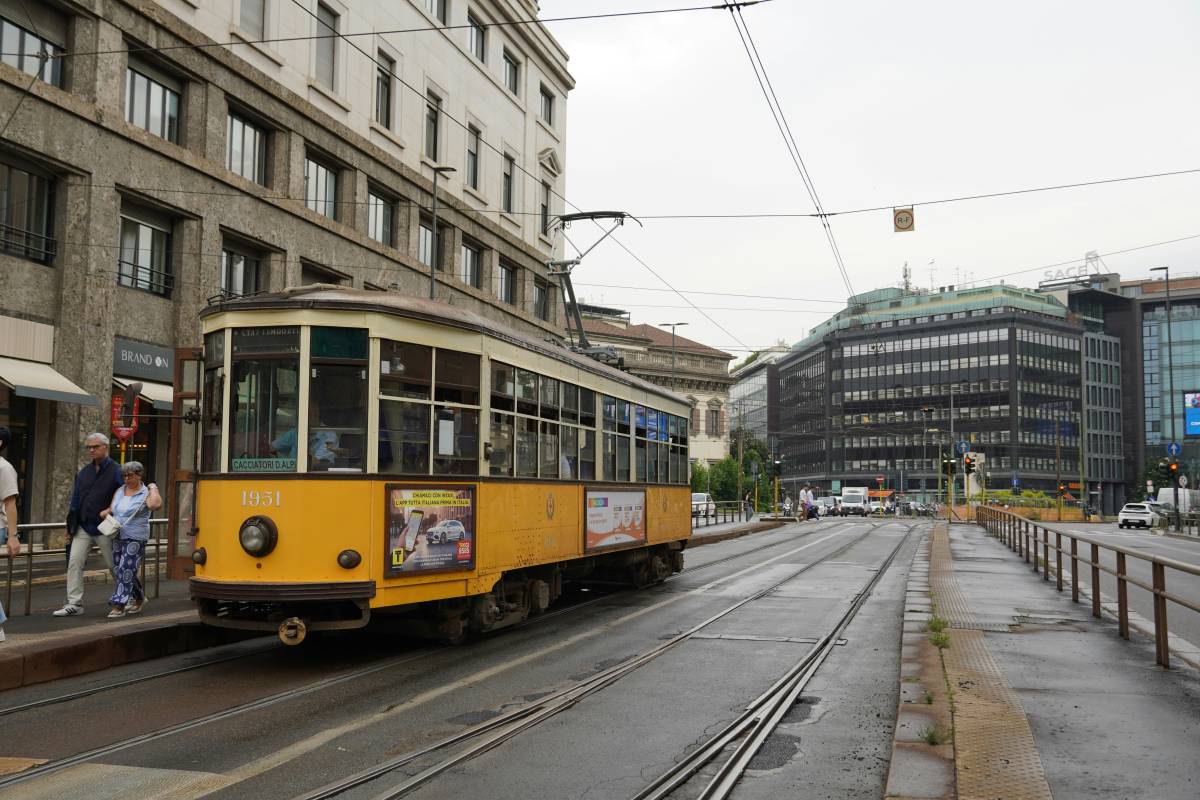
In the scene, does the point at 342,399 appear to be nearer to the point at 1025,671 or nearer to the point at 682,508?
the point at 1025,671

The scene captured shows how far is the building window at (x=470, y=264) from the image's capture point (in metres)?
29.6

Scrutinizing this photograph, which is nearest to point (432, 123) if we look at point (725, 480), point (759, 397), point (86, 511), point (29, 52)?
point (29, 52)

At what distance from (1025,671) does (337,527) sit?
535 cm

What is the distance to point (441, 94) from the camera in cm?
2789

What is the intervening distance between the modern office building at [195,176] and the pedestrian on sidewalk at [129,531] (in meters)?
6.30

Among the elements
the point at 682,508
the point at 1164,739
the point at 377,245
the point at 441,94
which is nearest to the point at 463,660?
the point at 1164,739

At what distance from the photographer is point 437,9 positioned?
2800 cm

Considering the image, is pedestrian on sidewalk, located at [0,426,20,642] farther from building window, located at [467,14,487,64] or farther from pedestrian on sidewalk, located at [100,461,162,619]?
building window, located at [467,14,487,64]

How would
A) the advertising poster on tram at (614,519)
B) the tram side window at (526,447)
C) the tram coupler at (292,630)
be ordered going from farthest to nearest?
the advertising poster on tram at (614,519), the tram side window at (526,447), the tram coupler at (292,630)

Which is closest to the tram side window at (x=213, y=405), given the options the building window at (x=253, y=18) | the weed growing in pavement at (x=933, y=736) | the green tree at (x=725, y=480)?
the weed growing in pavement at (x=933, y=736)

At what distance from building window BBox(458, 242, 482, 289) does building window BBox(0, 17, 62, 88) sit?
13.6m

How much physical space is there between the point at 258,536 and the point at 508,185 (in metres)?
26.0

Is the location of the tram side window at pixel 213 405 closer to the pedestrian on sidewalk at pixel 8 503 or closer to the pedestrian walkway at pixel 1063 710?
the pedestrian on sidewalk at pixel 8 503

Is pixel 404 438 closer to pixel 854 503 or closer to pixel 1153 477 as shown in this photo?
pixel 854 503
